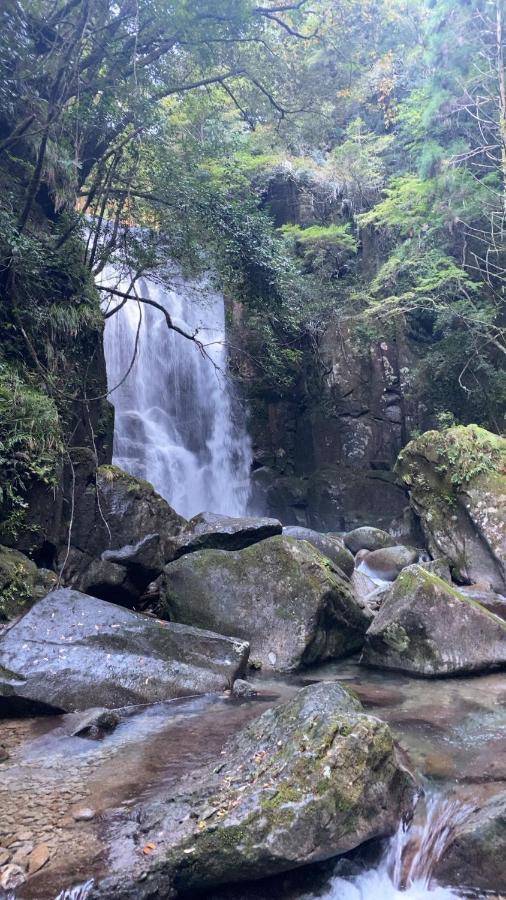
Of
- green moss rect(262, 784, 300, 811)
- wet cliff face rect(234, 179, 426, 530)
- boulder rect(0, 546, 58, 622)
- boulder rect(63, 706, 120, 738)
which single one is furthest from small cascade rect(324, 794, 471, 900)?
wet cliff face rect(234, 179, 426, 530)

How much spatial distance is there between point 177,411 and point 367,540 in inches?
241

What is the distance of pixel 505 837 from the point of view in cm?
260

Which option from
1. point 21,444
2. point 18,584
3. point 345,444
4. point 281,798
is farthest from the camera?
point 345,444

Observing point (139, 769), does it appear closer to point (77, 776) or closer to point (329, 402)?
point (77, 776)

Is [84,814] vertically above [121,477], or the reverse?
[121,477]

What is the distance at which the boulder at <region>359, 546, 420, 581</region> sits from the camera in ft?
34.1

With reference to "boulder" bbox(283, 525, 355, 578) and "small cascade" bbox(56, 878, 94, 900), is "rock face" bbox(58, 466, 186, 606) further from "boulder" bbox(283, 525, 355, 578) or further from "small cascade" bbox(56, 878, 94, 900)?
"small cascade" bbox(56, 878, 94, 900)

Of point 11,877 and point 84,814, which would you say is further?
point 84,814

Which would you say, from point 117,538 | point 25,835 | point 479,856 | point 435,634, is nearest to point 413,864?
point 479,856

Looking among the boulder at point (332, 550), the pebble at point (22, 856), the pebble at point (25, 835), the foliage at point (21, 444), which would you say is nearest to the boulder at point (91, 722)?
the pebble at point (25, 835)

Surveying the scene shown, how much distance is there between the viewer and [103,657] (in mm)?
4859

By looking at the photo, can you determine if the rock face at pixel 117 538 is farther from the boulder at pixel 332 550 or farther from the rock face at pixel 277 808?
the rock face at pixel 277 808

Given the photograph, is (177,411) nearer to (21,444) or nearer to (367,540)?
(367,540)

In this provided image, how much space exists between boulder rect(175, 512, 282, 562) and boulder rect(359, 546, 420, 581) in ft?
11.8
